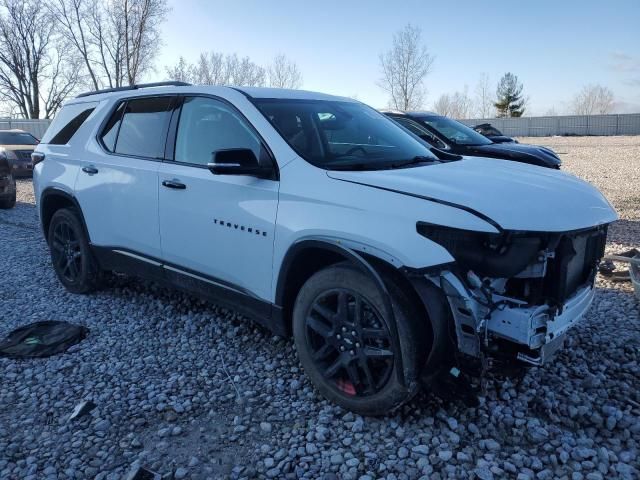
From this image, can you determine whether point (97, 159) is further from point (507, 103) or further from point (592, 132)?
→ point (507, 103)

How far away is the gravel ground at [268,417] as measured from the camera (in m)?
2.67

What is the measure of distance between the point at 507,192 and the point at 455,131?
660cm

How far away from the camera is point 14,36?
46.4 meters

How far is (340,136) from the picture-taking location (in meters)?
3.81

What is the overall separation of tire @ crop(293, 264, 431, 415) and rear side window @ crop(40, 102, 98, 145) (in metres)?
3.25

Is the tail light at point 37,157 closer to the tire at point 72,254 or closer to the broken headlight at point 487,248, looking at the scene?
the tire at point 72,254

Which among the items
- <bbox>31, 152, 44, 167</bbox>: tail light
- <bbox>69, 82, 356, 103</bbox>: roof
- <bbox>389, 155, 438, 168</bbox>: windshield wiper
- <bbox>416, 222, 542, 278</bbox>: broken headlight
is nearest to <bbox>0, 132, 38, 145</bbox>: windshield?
<bbox>31, 152, 44, 167</bbox>: tail light

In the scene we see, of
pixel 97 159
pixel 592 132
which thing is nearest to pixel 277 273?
pixel 97 159

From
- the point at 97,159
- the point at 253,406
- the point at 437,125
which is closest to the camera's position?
the point at 253,406

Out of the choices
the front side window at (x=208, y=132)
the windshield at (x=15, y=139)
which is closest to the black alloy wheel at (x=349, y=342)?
→ the front side window at (x=208, y=132)

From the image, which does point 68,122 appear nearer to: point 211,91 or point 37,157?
point 37,157

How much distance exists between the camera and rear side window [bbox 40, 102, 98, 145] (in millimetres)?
5137

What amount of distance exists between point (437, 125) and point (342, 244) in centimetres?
679

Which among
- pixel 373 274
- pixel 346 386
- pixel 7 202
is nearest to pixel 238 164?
pixel 373 274
